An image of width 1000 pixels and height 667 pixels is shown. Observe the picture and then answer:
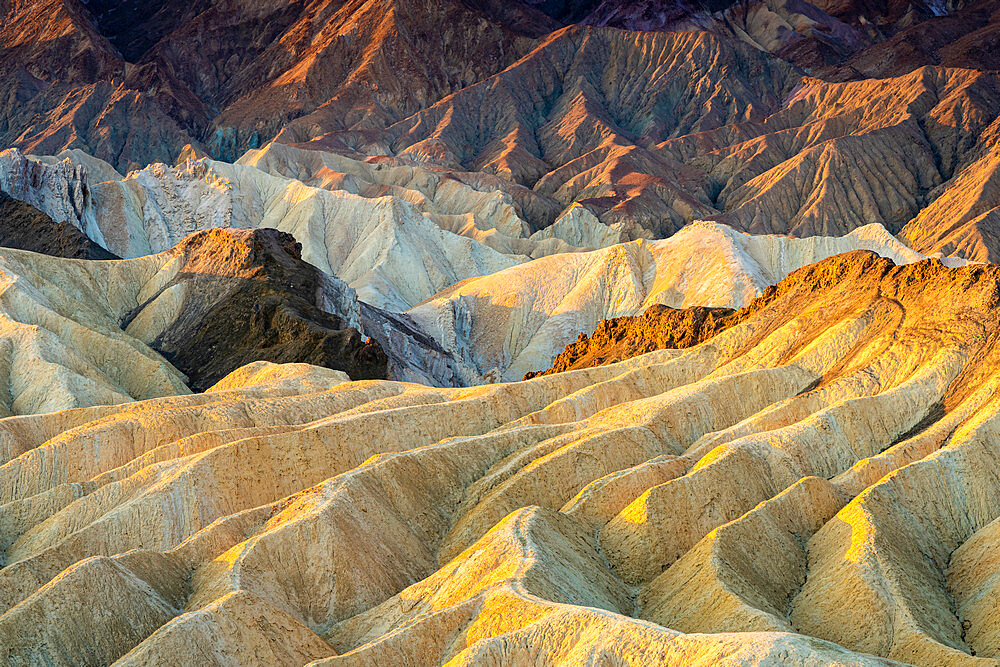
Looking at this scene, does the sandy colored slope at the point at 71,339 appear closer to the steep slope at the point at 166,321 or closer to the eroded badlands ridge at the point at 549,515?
the steep slope at the point at 166,321

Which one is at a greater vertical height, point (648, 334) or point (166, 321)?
point (166, 321)

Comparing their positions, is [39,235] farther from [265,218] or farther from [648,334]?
[648,334]

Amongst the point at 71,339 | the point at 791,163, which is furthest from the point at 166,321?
the point at 791,163

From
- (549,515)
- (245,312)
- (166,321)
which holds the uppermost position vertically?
(549,515)

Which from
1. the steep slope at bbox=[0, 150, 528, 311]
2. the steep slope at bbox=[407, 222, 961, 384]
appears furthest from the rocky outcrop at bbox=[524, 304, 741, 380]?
the steep slope at bbox=[0, 150, 528, 311]

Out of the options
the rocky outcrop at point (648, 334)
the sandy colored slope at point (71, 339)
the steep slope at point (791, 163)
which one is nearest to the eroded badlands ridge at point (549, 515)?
the sandy colored slope at point (71, 339)

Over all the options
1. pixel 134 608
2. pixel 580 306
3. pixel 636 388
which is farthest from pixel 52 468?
pixel 580 306

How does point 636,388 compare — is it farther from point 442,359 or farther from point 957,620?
point 442,359
